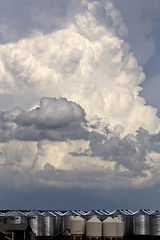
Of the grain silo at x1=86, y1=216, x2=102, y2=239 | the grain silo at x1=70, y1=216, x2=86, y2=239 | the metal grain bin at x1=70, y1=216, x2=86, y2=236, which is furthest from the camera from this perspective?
the metal grain bin at x1=70, y1=216, x2=86, y2=236

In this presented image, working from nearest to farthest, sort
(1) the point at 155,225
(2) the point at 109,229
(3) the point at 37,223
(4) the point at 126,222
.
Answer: (2) the point at 109,229, (1) the point at 155,225, (3) the point at 37,223, (4) the point at 126,222

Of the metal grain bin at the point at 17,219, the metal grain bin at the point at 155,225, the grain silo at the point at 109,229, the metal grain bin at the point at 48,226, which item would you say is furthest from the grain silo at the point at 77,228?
the metal grain bin at the point at 155,225

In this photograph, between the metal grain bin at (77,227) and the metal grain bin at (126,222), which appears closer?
the metal grain bin at (77,227)

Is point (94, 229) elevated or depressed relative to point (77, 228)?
depressed

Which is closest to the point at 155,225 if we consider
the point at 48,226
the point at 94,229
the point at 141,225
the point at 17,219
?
the point at 141,225

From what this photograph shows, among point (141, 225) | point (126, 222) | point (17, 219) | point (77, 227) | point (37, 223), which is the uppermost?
point (17, 219)

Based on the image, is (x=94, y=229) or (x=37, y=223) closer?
(x=94, y=229)

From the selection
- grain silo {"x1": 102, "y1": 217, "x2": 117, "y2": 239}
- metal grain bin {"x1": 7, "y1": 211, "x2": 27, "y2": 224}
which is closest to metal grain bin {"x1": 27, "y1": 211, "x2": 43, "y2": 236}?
metal grain bin {"x1": 7, "y1": 211, "x2": 27, "y2": 224}

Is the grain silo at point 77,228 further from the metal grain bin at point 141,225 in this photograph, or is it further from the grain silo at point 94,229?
the metal grain bin at point 141,225

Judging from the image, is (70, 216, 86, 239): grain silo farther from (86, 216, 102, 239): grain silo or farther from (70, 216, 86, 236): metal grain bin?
(86, 216, 102, 239): grain silo

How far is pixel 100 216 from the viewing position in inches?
4146

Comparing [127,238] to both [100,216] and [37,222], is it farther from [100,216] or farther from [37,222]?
[37,222]

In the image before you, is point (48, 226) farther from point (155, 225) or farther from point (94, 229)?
point (155, 225)

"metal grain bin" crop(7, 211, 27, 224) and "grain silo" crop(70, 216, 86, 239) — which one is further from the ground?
"metal grain bin" crop(7, 211, 27, 224)
